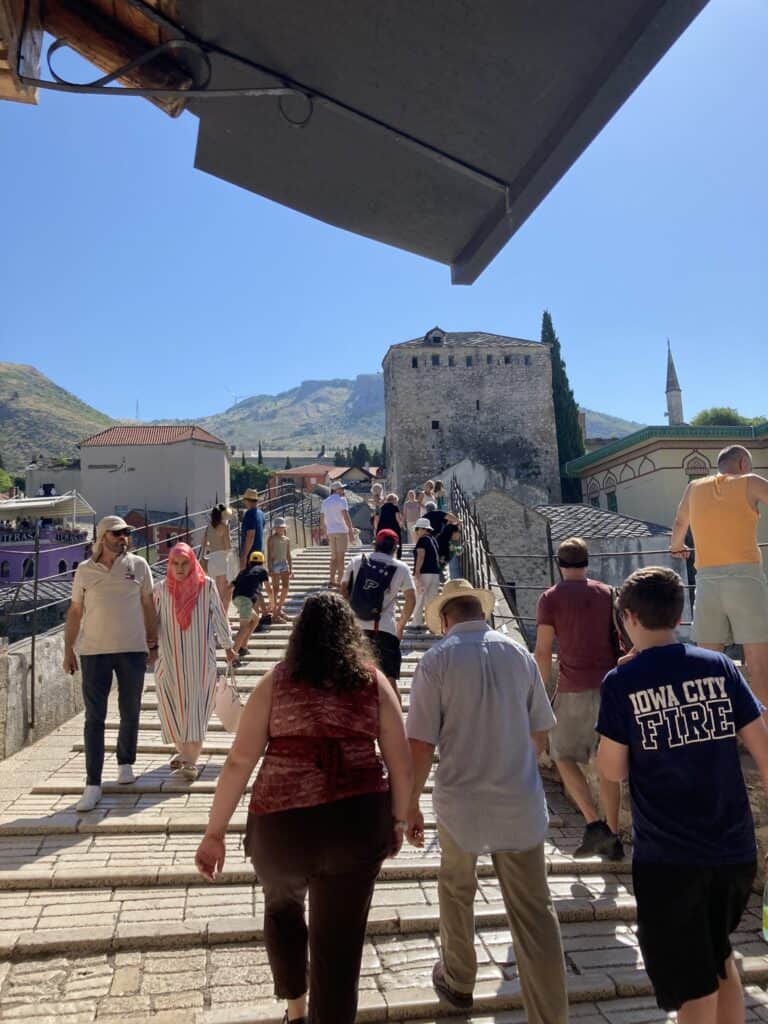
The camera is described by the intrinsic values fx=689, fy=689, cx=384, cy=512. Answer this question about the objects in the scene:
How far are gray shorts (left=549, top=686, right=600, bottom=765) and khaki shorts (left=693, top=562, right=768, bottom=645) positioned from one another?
2.43 feet

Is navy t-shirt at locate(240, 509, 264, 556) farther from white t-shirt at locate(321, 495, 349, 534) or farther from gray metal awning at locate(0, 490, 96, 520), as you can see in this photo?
gray metal awning at locate(0, 490, 96, 520)

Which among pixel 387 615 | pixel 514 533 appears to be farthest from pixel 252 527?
pixel 514 533

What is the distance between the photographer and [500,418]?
42.1m

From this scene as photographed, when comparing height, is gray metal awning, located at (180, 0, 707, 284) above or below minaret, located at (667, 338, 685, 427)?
below

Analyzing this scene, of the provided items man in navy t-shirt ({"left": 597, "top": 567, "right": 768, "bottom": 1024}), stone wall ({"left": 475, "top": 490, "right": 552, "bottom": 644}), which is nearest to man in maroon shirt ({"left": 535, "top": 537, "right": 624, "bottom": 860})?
man in navy t-shirt ({"left": 597, "top": 567, "right": 768, "bottom": 1024})

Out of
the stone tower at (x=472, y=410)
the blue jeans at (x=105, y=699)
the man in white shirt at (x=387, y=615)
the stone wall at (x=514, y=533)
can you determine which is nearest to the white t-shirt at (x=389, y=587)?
the man in white shirt at (x=387, y=615)

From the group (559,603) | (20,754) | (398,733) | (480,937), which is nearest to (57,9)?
(398,733)

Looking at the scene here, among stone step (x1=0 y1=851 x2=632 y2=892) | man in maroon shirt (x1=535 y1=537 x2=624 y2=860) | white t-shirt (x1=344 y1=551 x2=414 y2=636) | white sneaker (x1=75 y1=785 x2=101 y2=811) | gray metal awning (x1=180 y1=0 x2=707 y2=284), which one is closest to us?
gray metal awning (x1=180 y1=0 x2=707 y2=284)

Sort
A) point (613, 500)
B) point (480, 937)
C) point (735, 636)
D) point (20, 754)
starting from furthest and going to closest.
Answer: point (613, 500) → point (20, 754) → point (735, 636) → point (480, 937)

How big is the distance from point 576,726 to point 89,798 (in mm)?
3023

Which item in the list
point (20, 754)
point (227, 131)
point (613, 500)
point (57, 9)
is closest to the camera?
point (57, 9)

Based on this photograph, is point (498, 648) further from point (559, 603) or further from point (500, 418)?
point (500, 418)

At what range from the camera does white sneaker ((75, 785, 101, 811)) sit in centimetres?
425

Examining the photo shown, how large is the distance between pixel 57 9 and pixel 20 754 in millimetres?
5051
